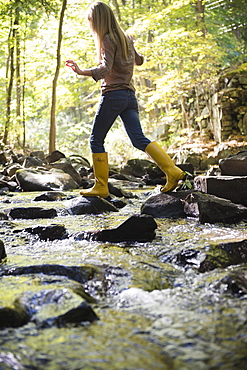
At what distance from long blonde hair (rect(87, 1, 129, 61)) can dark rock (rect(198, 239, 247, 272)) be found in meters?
2.58

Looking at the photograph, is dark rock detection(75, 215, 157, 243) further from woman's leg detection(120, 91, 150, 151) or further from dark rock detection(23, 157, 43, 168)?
dark rock detection(23, 157, 43, 168)

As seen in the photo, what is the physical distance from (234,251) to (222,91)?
38.0ft

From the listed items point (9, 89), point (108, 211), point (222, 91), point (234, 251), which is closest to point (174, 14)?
point (222, 91)

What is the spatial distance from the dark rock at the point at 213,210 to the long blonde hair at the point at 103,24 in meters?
1.82

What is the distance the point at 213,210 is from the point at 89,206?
4.58 feet

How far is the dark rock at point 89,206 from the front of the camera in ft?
13.1

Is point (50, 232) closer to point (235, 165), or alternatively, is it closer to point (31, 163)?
point (235, 165)

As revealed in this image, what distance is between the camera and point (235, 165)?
4824mm

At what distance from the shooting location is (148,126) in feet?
60.7

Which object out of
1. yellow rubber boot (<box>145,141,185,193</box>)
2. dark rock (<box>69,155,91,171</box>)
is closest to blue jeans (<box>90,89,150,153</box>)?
yellow rubber boot (<box>145,141,185,193</box>)

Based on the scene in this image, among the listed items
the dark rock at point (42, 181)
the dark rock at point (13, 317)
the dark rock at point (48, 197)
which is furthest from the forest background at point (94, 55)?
the dark rock at point (13, 317)

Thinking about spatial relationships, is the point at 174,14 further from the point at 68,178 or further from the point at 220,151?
the point at 68,178

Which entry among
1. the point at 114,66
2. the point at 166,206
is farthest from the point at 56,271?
the point at 114,66

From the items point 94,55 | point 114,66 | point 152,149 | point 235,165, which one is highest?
point 94,55
